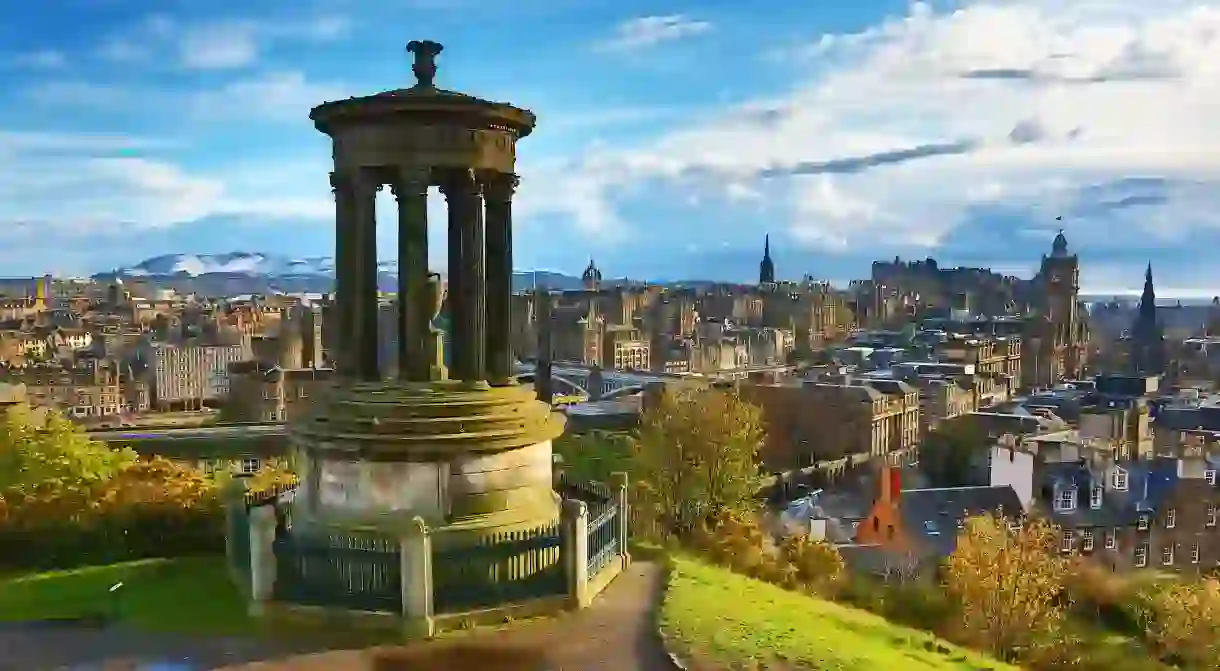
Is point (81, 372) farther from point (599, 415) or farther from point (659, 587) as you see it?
point (659, 587)

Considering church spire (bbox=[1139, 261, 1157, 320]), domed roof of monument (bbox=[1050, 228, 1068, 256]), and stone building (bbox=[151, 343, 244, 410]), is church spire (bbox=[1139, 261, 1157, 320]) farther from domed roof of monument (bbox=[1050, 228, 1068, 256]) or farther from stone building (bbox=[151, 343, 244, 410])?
stone building (bbox=[151, 343, 244, 410])

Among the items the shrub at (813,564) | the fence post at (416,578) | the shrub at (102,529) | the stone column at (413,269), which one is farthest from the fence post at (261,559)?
the shrub at (813,564)

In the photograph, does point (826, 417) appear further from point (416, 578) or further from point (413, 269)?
point (416, 578)

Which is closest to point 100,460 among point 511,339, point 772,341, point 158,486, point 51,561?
point 158,486

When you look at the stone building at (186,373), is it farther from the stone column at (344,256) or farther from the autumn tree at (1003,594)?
the stone column at (344,256)

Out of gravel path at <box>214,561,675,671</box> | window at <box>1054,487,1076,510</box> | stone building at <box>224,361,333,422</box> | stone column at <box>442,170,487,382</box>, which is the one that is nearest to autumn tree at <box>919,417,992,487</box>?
window at <box>1054,487,1076,510</box>

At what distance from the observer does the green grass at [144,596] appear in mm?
15602

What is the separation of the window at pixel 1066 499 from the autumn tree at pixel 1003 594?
26.2m

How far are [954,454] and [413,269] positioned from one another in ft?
220

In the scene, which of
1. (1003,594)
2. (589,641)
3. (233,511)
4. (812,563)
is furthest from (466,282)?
(1003,594)

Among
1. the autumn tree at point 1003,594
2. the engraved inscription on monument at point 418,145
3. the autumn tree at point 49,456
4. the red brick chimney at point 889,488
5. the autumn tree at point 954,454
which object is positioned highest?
the engraved inscription on monument at point 418,145

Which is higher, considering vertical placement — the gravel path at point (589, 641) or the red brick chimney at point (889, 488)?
the gravel path at point (589, 641)

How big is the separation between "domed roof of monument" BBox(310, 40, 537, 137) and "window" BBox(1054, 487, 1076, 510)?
161 ft

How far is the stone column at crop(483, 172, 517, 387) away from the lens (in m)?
18.4
